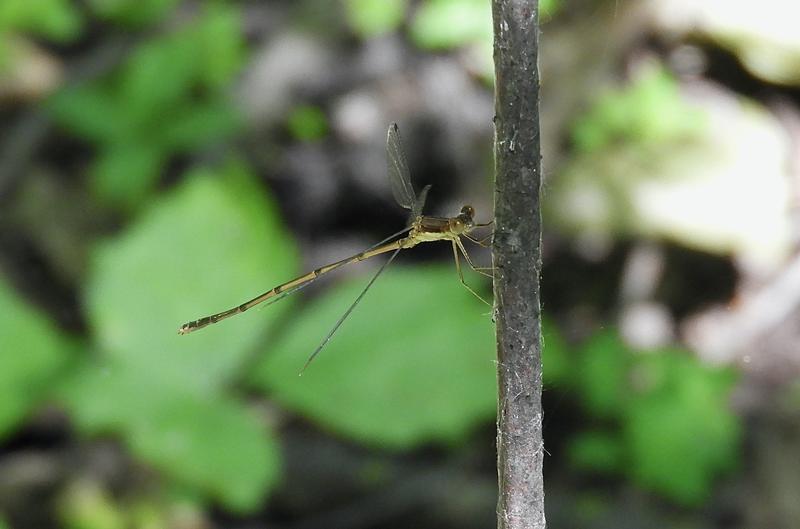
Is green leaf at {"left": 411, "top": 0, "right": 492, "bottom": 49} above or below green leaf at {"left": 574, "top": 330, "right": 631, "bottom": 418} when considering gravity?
above

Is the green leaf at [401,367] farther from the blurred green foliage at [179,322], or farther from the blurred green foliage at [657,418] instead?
the blurred green foliage at [657,418]

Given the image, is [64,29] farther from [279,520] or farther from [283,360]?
[279,520]

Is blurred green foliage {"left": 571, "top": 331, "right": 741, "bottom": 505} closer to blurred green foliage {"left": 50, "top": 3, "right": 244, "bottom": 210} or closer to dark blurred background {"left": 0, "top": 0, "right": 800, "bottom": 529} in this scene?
dark blurred background {"left": 0, "top": 0, "right": 800, "bottom": 529}

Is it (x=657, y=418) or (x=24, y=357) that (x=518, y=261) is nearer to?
(x=657, y=418)

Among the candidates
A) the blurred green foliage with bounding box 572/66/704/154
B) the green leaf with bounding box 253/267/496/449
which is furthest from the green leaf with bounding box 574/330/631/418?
the blurred green foliage with bounding box 572/66/704/154

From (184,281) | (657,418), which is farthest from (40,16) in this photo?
(657,418)

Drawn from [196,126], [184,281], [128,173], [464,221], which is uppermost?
[196,126]


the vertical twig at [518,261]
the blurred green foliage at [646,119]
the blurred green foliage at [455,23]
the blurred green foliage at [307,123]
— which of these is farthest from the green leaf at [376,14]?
the vertical twig at [518,261]
